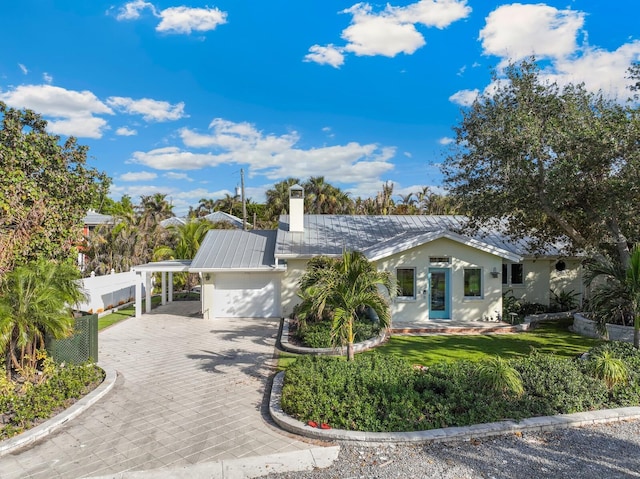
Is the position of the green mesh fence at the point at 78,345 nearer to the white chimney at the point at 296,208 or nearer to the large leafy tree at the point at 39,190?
the large leafy tree at the point at 39,190

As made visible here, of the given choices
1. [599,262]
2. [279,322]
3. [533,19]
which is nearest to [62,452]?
[279,322]

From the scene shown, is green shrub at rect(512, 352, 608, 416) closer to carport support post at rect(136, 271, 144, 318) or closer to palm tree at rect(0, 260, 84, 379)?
palm tree at rect(0, 260, 84, 379)

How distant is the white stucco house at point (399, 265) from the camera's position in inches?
577

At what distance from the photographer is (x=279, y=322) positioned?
1520 cm

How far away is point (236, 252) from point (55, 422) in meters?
11.2

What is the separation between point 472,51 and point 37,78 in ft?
50.6

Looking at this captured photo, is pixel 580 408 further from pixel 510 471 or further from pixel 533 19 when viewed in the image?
pixel 533 19

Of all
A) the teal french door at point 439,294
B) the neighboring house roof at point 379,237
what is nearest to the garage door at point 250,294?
the neighboring house roof at point 379,237

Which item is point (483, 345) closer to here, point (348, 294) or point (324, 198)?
point (348, 294)

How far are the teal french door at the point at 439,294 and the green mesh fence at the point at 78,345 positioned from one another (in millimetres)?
10953

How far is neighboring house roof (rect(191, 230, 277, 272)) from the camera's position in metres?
15.9

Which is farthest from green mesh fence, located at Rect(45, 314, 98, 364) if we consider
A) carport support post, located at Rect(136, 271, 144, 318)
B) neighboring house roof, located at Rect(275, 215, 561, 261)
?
neighboring house roof, located at Rect(275, 215, 561, 261)

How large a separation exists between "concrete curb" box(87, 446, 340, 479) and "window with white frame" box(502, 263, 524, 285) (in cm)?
1458

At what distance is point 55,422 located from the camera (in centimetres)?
611
